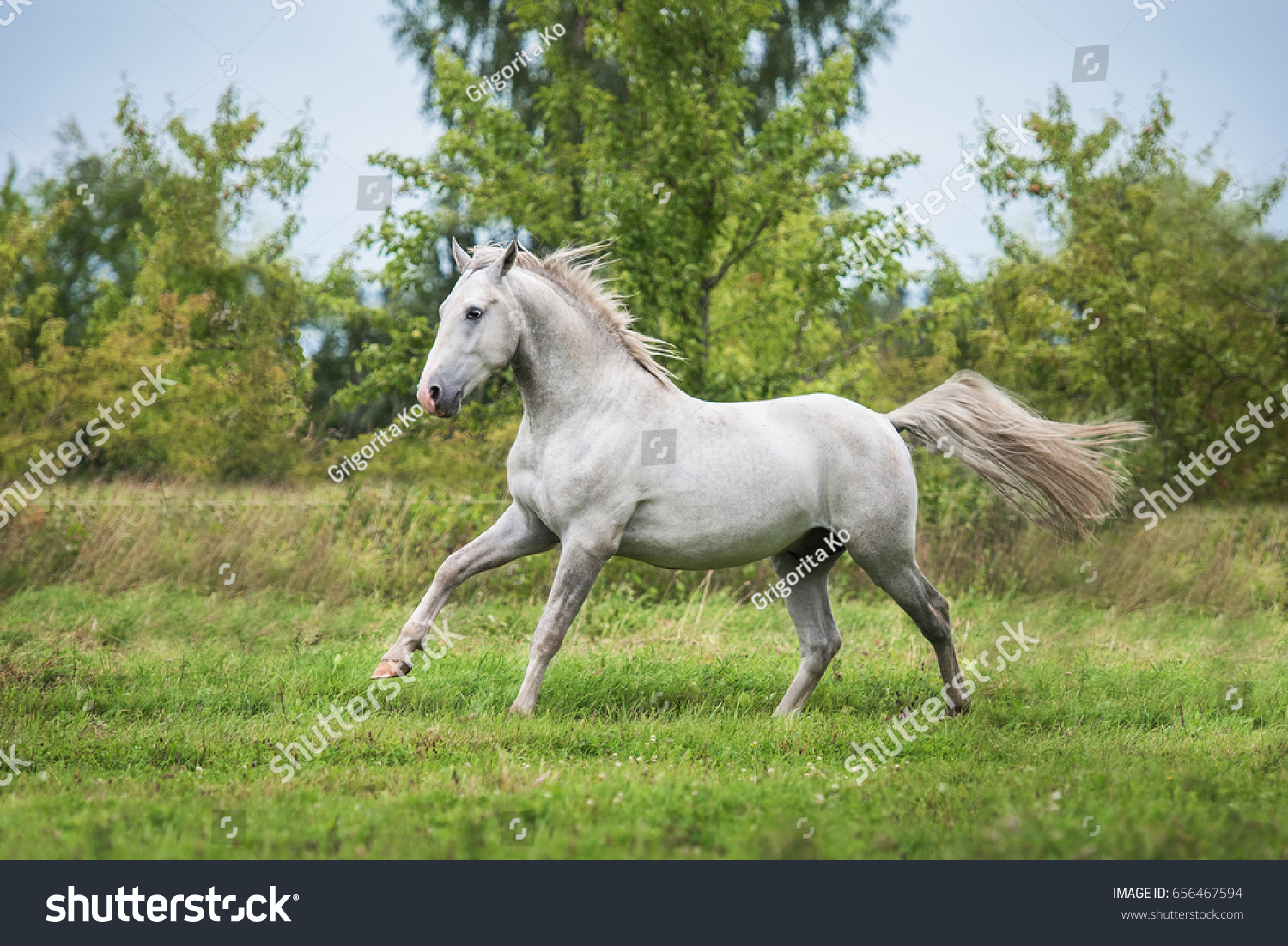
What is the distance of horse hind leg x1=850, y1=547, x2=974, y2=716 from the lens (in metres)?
6.07

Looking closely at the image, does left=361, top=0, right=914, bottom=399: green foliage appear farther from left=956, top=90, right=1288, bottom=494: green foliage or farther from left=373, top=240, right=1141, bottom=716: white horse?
left=373, top=240, right=1141, bottom=716: white horse

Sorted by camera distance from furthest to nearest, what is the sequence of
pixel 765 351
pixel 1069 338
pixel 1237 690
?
pixel 765 351
pixel 1069 338
pixel 1237 690

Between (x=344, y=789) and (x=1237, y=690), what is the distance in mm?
5615

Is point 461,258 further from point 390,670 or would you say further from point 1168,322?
point 1168,322

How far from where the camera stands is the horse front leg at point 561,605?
5469mm

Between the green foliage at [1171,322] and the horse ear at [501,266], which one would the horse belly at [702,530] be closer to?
the horse ear at [501,266]

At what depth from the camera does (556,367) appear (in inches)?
221

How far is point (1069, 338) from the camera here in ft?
42.8

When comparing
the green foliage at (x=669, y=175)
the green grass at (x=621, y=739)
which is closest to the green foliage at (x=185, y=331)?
the green foliage at (x=669, y=175)

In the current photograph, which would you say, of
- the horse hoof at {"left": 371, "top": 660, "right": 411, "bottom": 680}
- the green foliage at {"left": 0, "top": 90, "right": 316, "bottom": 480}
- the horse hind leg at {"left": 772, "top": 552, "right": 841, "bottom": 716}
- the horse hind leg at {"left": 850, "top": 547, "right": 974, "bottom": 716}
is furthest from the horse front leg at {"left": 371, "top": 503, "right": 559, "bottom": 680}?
the green foliage at {"left": 0, "top": 90, "right": 316, "bottom": 480}

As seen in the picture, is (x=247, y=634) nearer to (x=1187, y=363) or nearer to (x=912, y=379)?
(x=1187, y=363)

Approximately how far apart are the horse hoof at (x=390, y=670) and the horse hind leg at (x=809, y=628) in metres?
2.14

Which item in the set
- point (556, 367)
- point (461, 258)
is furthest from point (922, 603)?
point (461, 258)
